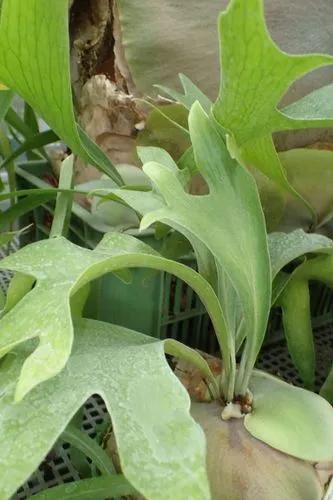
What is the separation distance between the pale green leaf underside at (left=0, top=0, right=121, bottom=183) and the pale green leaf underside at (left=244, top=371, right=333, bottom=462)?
0.34 meters

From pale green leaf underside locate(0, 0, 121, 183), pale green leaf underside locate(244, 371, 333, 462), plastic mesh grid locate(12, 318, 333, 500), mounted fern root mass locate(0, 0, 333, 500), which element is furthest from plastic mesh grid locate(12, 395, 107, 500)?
pale green leaf underside locate(0, 0, 121, 183)

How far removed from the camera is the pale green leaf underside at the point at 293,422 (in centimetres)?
45

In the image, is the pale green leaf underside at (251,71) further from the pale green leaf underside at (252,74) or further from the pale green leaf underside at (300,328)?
the pale green leaf underside at (300,328)

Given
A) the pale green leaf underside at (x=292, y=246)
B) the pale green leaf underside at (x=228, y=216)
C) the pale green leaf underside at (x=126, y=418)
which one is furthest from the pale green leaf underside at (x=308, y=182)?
the pale green leaf underside at (x=126, y=418)

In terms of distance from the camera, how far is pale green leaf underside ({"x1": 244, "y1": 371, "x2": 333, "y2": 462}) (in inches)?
17.6

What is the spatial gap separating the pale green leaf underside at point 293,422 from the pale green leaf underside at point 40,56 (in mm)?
338

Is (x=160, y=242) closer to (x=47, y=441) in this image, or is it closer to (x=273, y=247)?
(x=273, y=247)

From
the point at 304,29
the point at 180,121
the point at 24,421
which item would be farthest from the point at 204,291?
the point at 304,29

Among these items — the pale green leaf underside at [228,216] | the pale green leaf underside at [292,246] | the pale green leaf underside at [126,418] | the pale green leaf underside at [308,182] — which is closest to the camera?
the pale green leaf underside at [126,418]

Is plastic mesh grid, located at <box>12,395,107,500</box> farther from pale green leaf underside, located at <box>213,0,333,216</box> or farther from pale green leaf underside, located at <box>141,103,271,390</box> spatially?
pale green leaf underside, located at <box>213,0,333,216</box>

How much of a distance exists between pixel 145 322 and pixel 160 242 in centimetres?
11

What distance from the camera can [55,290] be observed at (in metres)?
0.39

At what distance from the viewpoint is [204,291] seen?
18.0 inches

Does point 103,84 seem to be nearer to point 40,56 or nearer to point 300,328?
point 40,56
